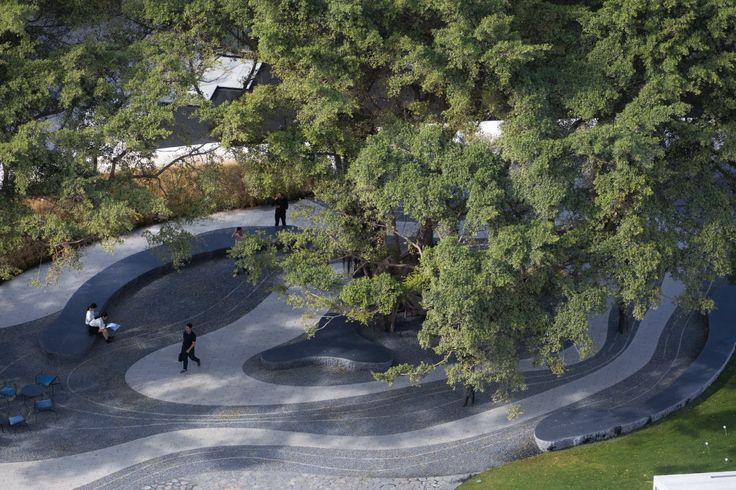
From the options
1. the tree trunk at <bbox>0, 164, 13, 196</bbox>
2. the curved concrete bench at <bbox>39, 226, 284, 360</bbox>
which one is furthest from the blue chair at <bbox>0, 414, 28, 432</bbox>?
the tree trunk at <bbox>0, 164, 13, 196</bbox>

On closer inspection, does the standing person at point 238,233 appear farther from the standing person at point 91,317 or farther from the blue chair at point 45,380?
the blue chair at point 45,380

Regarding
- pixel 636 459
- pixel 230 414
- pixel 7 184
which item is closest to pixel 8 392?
pixel 7 184

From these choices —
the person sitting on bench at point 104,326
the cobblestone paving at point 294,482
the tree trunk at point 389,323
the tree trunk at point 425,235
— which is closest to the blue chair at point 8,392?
the person sitting on bench at point 104,326

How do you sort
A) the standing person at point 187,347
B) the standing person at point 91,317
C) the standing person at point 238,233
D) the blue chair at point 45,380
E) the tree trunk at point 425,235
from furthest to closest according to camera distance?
the standing person at point 238,233 < the standing person at point 91,317 < the standing person at point 187,347 < the tree trunk at point 425,235 < the blue chair at point 45,380

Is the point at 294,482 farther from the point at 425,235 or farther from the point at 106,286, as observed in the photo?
the point at 106,286

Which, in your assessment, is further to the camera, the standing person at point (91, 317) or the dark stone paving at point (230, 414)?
the standing person at point (91, 317)

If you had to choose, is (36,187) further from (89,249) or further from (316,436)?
(89,249)
